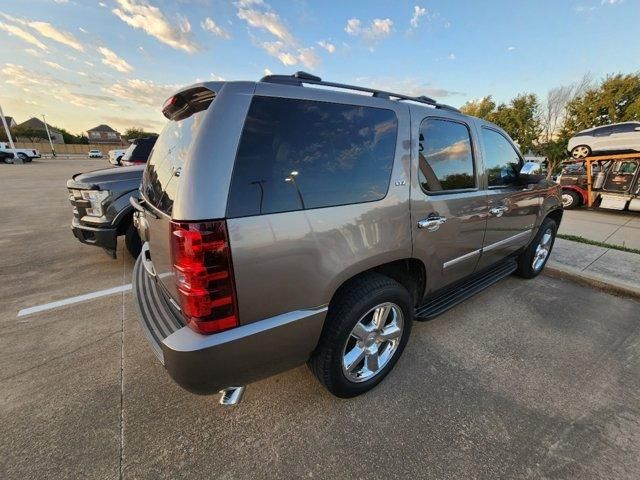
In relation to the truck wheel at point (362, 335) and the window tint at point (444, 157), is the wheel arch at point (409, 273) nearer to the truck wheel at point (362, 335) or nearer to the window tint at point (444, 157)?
the truck wheel at point (362, 335)

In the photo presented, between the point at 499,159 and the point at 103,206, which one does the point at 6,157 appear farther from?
the point at 499,159

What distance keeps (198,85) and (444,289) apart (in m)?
2.47

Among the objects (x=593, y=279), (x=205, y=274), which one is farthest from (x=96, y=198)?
(x=593, y=279)

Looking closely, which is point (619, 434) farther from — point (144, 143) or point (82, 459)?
point (144, 143)

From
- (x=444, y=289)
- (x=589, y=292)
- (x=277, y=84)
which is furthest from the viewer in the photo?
(x=589, y=292)

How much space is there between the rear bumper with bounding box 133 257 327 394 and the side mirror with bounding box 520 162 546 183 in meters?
2.70

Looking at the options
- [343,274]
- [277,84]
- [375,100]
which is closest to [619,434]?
[343,274]

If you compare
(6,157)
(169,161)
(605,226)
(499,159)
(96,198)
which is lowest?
(605,226)

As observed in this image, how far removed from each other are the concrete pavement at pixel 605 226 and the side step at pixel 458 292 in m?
4.76

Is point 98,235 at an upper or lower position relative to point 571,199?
upper

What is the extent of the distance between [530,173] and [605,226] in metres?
7.23

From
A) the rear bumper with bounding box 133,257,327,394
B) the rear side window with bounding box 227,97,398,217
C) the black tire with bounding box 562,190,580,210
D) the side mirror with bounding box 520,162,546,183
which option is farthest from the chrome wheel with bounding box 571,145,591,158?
the rear bumper with bounding box 133,257,327,394

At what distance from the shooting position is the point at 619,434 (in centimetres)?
189

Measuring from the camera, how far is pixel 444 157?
7.73ft
